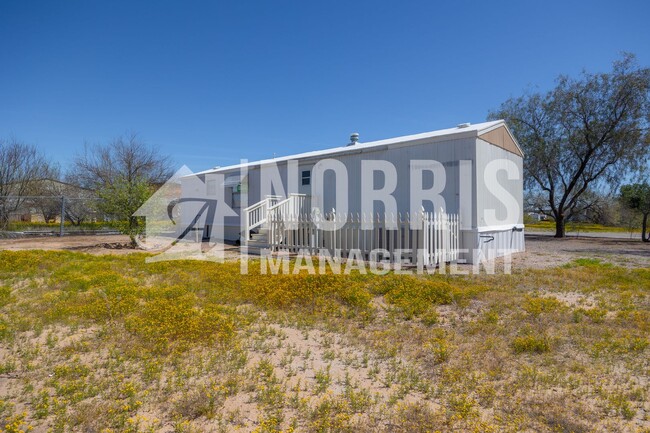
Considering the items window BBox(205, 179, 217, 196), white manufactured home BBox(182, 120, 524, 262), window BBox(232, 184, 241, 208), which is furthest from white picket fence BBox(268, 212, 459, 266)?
window BBox(205, 179, 217, 196)

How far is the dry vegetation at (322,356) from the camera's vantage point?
3059mm

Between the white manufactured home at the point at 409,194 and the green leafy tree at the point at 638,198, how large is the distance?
33.6 feet

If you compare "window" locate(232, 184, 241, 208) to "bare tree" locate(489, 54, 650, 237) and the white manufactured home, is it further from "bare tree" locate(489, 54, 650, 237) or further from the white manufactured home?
"bare tree" locate(489, 54, 650, 237)

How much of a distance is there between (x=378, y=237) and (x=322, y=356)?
6469mm

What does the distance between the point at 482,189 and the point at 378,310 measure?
7.18 metres

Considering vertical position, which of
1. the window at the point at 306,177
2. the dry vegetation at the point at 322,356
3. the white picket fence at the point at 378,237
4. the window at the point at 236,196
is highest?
the window at the point at 306,177

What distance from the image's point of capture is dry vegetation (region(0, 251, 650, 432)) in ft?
10.0

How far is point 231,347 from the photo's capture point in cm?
440

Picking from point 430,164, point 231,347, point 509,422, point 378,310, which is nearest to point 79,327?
point 231,347

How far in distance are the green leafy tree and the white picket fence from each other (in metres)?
15.8

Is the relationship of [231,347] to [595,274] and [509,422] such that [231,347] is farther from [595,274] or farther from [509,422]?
[595,274]

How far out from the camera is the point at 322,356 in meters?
4.28

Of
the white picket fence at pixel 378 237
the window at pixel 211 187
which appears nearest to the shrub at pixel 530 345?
the white picket fence at pixel 378 237

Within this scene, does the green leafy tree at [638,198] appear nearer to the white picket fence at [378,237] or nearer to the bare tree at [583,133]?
the bare tree at [583,133]
